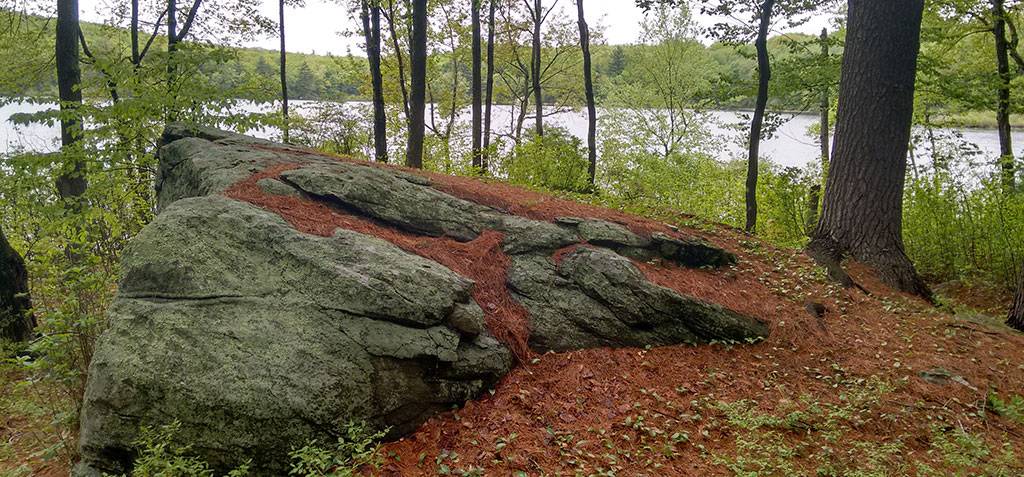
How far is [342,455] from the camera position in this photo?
3.31 meters

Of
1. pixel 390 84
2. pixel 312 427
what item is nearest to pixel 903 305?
pixel 312 427

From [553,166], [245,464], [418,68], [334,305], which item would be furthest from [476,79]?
[245,464]

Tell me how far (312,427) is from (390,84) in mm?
23204

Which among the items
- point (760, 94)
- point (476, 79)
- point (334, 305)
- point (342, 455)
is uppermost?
point (476, 79)

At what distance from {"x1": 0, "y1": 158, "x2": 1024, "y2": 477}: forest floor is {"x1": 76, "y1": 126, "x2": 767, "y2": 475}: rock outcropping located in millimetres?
291

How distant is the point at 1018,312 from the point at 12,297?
11698 mm

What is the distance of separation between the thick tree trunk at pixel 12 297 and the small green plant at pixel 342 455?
5.21 meters

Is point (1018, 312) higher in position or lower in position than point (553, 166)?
lower

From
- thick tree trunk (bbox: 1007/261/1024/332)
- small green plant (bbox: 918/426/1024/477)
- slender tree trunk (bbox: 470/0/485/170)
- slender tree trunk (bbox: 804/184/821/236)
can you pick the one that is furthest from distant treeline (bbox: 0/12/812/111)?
small green plant (bbox: 918/426/1024/477)

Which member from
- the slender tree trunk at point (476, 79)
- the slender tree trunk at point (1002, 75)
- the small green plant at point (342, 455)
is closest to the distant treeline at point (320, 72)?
the slender tree trunk at point (1002, 75)

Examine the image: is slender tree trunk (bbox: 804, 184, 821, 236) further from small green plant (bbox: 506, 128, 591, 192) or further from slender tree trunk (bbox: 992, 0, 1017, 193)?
small green plant (bbox: 506, 128, 591, 192)

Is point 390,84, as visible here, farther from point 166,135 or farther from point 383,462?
point 383,462

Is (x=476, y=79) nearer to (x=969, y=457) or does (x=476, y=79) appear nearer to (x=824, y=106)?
(x=824, y=106)

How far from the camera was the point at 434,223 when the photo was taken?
18.7ft
